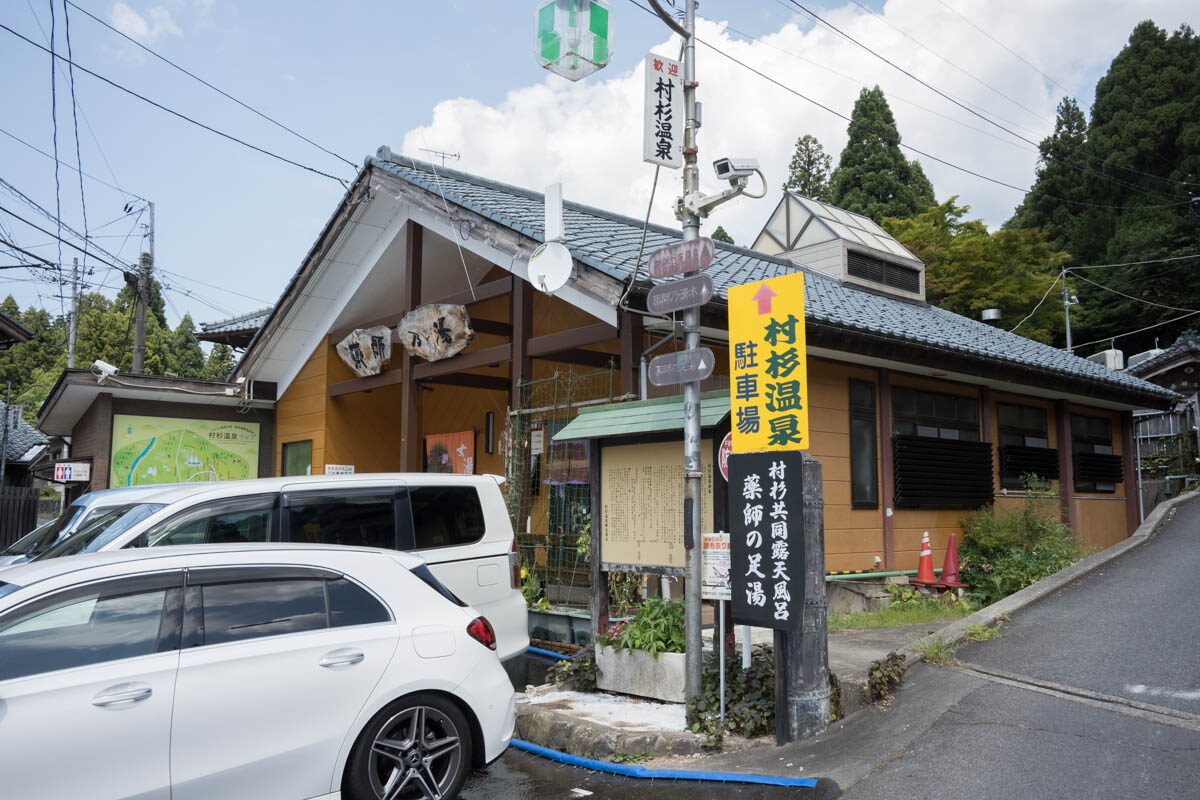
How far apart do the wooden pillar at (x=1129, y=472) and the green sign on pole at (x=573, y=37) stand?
1443 cm

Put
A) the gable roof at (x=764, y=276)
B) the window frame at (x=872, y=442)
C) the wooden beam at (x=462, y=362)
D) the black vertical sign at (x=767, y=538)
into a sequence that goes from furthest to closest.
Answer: the window frame at (x=872, y=442), the wooden beam at (x=462, y=362), the gable roof at (x=764, y=276), the black vertical sign at (x=767, y=538)

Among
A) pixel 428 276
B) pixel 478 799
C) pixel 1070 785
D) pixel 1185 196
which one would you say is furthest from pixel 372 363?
pixel 1185 196

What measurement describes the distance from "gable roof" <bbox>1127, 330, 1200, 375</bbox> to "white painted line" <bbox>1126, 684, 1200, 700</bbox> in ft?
60.7

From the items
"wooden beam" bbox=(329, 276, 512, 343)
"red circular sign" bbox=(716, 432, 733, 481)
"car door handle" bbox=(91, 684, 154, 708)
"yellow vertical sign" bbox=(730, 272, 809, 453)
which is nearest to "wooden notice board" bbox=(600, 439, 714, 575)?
"red circular sign" bbox=(716, 432, 733, 481)

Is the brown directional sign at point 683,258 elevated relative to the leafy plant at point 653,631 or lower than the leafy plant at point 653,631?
elevated

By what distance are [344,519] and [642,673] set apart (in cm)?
265

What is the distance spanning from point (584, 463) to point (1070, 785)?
19.3 ft

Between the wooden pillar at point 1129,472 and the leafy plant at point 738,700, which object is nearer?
the leafy plant at point 738,700

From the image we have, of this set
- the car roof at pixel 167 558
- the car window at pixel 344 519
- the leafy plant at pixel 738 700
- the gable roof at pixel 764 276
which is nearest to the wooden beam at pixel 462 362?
the gable roof at pixel 764 276

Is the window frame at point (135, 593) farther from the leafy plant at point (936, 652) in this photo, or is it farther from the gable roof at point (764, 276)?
the leafy plant at point (936, 652)

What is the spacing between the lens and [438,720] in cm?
464

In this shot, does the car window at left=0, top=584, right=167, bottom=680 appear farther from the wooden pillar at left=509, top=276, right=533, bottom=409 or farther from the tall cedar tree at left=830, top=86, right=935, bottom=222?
the tall cedar tree at left=830, top=86, right=935, bottom=222

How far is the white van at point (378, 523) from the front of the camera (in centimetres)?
609

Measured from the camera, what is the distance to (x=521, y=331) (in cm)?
1062
